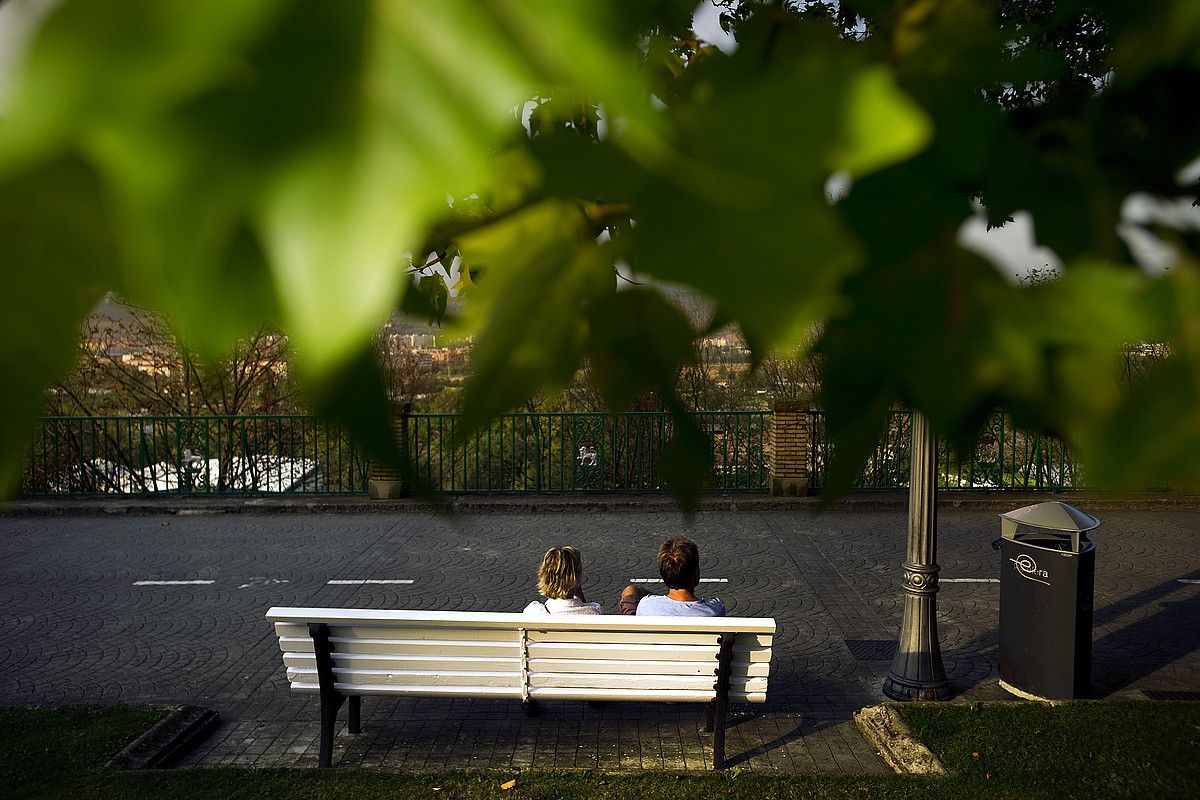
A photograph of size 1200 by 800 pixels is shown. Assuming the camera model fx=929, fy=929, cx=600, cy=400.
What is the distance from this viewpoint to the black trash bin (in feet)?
16.2

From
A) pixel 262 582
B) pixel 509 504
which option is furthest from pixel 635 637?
pixel 509 504

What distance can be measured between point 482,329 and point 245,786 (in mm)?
4263

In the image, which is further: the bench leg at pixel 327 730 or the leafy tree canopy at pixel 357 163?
the bench leg at pixel 327 730

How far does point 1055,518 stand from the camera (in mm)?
5289

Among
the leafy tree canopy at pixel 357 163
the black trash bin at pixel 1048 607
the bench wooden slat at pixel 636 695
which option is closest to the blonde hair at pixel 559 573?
the bench wooden slat at pixel 636 695

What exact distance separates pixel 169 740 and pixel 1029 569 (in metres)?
4.57

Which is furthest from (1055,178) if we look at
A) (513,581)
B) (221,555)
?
(221,555)

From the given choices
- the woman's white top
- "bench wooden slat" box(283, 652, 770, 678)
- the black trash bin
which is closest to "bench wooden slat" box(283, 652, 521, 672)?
"bench wooden slat" box(283, 652, 770, 678)

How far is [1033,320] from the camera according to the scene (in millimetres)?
440

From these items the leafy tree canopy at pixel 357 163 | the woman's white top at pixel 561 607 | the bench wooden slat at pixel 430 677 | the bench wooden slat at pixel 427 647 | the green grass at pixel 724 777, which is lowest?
the green grass at pixel 724 777

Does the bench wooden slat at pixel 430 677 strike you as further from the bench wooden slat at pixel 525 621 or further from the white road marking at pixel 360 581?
the white road marking at pixel 360 581

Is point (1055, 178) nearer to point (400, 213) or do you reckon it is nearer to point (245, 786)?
point (400, 213)

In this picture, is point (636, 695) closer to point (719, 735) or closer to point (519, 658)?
point (719, 735)

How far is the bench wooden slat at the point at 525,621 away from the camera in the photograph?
422 centimetres
